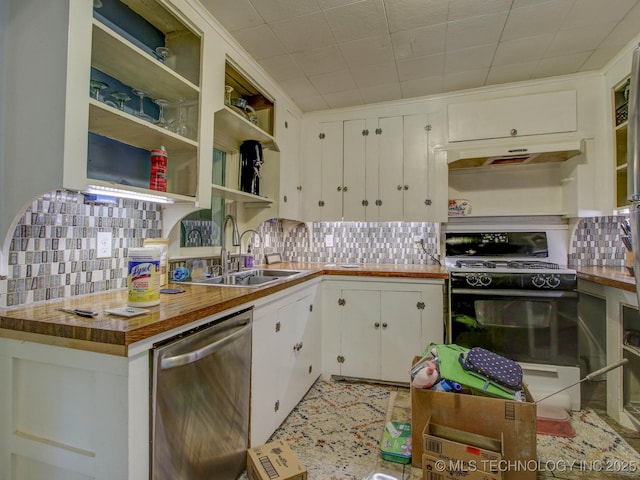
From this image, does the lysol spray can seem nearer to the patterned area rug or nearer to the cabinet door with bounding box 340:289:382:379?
the patterned area rug

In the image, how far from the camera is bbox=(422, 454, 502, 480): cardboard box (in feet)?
4.15

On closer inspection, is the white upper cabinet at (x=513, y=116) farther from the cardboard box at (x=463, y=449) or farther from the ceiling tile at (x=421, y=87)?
the cardboard box at (x=463, y=449)

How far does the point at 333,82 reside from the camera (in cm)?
262

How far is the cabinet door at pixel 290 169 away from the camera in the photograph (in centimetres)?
279

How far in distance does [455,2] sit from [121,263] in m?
2.21

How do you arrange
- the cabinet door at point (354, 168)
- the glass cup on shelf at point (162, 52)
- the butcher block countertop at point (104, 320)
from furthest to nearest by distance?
the cabinet door at point (354, 168) → the glass cup on shelf at point (162, 52) → the butcher block countertop at point (104, 320)

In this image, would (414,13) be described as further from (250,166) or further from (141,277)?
(141,277)

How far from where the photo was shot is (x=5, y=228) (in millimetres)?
1169

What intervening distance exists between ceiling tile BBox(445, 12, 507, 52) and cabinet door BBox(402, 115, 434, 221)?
0.78 meters

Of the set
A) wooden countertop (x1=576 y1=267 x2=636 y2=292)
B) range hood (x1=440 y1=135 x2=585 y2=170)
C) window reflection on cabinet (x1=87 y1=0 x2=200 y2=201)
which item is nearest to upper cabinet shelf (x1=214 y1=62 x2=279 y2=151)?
window reflection on cabinet (x1=87 y1=0 x2=200 y2=201)

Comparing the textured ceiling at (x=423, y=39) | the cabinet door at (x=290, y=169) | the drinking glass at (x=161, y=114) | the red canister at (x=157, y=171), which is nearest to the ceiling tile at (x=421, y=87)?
the textured ceiling at (x=423, y=39)

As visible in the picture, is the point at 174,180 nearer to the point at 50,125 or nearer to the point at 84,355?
the point at 50,125

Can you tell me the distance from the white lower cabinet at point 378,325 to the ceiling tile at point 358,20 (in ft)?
5.61

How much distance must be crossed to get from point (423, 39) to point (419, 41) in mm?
29
